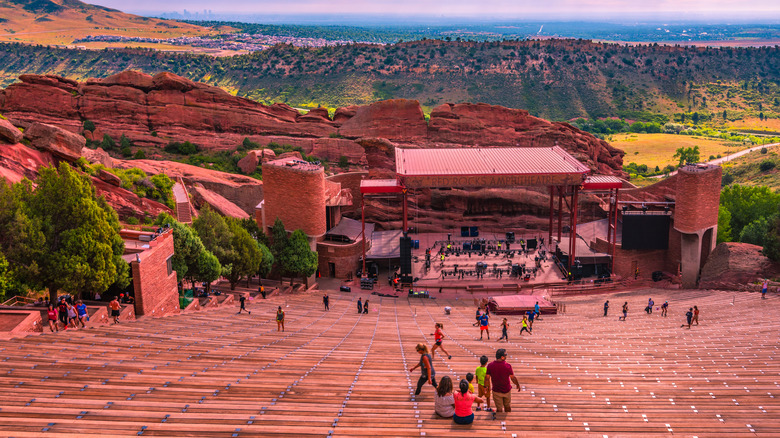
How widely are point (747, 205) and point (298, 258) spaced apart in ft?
125

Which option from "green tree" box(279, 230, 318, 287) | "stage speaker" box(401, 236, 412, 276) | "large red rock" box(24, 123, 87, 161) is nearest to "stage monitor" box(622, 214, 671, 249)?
"stage speaker" box(401, 236, 412, 276)

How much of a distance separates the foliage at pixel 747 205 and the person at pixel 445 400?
4689 centimetres

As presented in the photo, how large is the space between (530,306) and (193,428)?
25.9 metres

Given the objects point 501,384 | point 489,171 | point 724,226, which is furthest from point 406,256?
point 501,384

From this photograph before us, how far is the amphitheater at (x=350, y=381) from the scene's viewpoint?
1306 centimetres

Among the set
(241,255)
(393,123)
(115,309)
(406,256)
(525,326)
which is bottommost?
(406,256)

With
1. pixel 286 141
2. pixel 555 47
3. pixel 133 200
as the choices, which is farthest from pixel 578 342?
pixel 555 47

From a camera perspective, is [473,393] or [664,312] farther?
[664,312]

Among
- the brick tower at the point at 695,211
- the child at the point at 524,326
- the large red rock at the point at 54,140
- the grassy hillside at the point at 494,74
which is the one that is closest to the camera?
the child at the point at 524,326

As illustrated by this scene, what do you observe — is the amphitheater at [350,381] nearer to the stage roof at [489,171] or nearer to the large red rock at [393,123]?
the stage roof at [489,171]

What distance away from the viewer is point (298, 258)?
4125cm

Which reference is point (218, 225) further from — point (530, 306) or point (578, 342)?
point (578, 342)

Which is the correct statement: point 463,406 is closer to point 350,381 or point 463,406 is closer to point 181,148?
point 350,381

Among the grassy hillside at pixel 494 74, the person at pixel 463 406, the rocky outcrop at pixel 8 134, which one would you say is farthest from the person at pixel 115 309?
the grassy hillside at pixel 494 74
